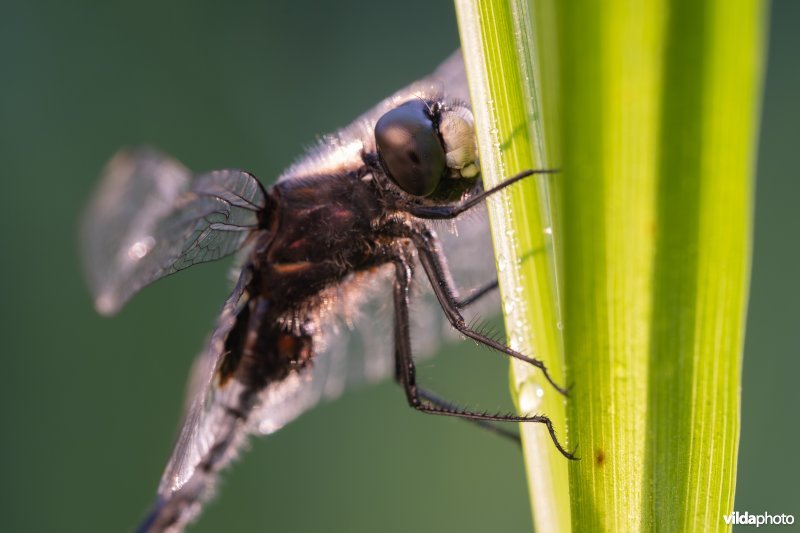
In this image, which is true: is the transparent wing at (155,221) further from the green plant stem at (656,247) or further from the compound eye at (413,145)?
the green plant stem at (656,247)

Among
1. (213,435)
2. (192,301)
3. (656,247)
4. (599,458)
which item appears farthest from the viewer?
(192,301)

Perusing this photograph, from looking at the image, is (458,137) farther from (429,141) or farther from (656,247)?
(656,247)

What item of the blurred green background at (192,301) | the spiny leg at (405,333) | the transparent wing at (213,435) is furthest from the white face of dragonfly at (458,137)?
the blurred green background at (192,301)

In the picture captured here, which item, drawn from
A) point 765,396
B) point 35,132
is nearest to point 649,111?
point 765,396

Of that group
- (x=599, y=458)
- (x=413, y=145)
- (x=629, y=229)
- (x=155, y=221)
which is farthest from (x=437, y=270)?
(x=629, y=229)

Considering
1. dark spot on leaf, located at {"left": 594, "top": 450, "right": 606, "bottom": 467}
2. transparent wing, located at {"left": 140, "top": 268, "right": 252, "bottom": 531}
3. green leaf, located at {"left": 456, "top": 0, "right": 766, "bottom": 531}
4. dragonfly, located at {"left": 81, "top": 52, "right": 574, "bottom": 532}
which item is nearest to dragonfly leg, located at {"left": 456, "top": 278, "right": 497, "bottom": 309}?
dragonfly, located at {"left": 81, "top": 52, "right": 574, "bottom": 532}

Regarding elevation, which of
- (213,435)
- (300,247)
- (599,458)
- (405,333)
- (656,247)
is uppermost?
(300,247)
